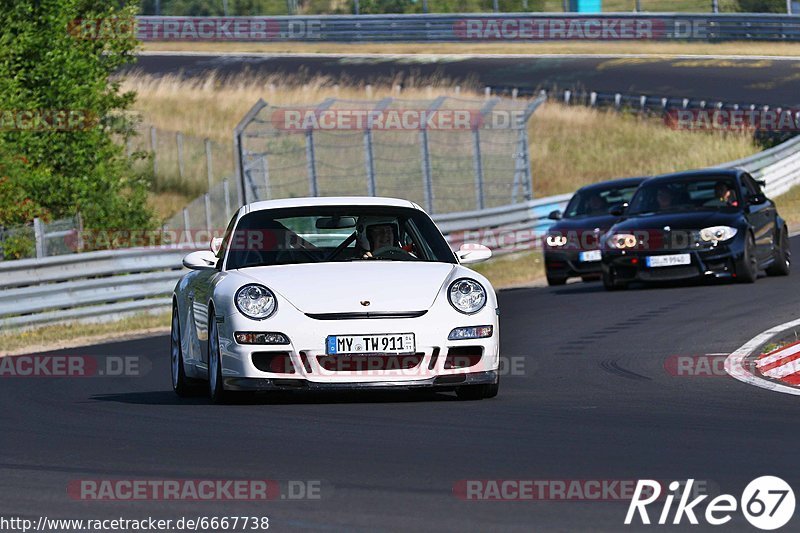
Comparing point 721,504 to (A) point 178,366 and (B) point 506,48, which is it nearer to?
(A) point 178,366

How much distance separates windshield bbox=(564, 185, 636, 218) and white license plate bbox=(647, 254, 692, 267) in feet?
12.3

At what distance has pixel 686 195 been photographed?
20.5 m

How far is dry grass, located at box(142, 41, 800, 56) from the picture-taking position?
2028 inches

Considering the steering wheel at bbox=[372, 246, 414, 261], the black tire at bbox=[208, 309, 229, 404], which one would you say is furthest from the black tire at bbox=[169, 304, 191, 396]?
the steering wheel at bbox=[372, 246, 414, 261]

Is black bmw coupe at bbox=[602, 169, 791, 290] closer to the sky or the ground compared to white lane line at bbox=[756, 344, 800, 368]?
closer to the ground

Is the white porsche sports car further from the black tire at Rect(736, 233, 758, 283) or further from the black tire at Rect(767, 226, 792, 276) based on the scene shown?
the black tire at Rect(767, 226, 792, 276)

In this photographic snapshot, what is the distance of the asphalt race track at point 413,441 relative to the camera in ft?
21.3

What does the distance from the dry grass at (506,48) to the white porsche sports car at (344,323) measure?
40819 millimetres

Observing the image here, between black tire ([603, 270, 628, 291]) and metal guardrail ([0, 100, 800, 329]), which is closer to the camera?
black tire ([603, 270, 628, 291])

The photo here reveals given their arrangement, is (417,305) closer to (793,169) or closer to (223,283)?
(223,283)

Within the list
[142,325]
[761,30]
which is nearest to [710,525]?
[142,325]

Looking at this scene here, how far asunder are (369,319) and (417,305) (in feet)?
1.04

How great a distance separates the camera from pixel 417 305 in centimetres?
1004

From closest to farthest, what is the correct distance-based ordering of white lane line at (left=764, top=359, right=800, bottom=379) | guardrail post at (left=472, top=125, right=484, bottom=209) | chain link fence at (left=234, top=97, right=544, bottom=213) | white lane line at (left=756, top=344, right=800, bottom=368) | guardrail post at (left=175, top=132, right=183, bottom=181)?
white lane line at (left=764, top=359, right=800, bottom=379), white lane line at (left=756, top=344, right=800, bottom=368), chain link fence at (left=234, top=97, right=544, bottom=213), guardrail post at (left=472, top=125, right=484, bottom=209), guardrail post at (left=175, top=132, right=183, bottom=181)
